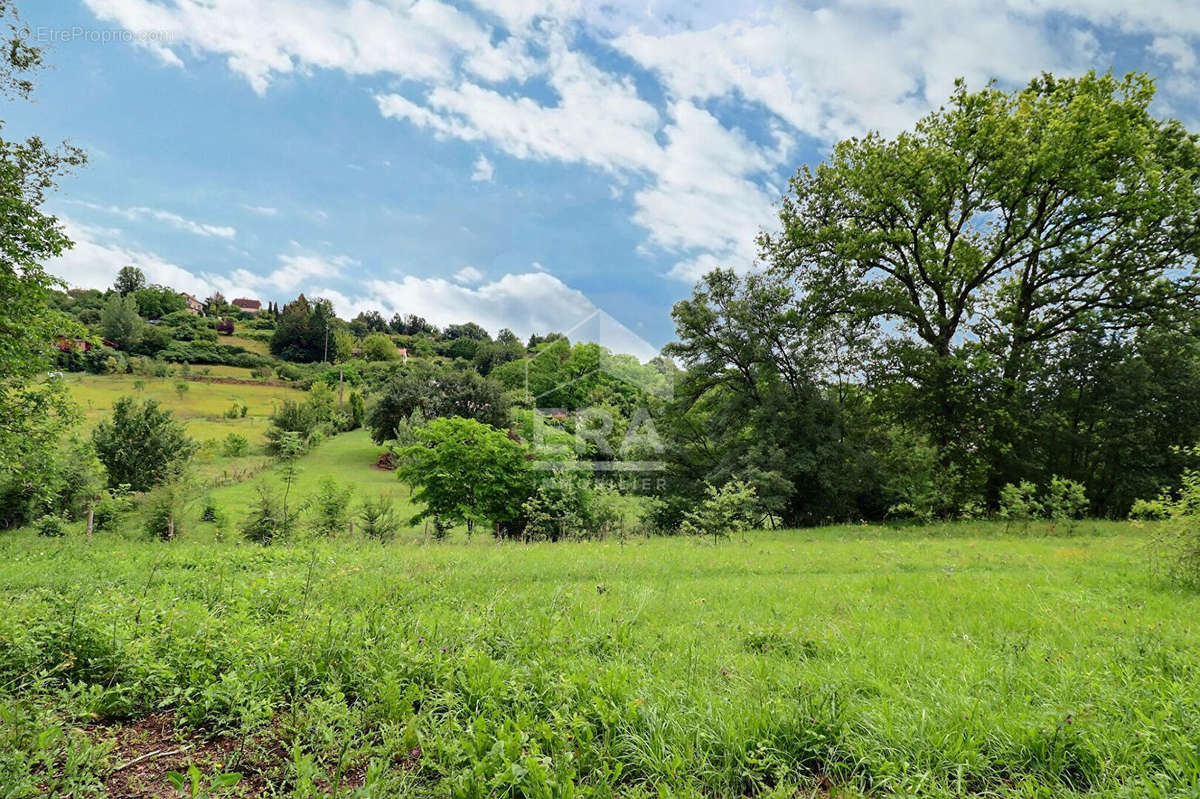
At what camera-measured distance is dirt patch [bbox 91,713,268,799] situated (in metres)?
2.46

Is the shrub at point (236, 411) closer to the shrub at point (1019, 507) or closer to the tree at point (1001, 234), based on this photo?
the tree at point (1001, 234)

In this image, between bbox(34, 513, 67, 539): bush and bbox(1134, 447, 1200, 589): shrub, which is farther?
bbox(34, 513, 67, 539): bush

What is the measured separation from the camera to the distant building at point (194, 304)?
84.4 m

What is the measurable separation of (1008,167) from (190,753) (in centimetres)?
2362

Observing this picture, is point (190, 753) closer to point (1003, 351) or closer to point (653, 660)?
point (653, 660)

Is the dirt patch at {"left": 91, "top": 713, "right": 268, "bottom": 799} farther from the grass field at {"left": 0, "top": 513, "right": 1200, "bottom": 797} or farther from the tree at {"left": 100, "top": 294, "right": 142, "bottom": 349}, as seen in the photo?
the tree at {"left": 100, "top": 294, "right": 142, "bottom": 349}

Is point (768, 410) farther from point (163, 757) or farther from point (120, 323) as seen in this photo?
point (120, 323)

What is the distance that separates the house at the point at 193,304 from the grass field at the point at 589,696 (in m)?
102

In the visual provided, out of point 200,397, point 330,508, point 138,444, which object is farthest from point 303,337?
point 330,508

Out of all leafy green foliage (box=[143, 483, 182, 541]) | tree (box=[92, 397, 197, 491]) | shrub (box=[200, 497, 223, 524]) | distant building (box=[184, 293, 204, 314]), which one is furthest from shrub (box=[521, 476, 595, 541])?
distant building (box=[184, 293, 204, 314])

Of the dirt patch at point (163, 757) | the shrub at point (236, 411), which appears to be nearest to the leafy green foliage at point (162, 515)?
the dirt patch at point (163, 757)

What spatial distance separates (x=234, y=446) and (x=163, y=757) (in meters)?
40.9

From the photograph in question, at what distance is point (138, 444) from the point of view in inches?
917

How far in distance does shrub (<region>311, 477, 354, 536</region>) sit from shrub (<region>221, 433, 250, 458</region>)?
24415 mm
